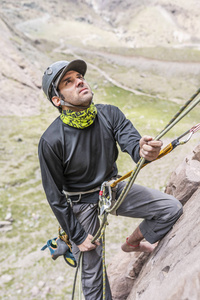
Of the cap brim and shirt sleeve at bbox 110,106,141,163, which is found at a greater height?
the cap brim

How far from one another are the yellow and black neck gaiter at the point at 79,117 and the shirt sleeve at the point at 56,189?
0.45 metres

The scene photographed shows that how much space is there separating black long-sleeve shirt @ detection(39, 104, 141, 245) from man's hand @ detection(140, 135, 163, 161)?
361 millimetres

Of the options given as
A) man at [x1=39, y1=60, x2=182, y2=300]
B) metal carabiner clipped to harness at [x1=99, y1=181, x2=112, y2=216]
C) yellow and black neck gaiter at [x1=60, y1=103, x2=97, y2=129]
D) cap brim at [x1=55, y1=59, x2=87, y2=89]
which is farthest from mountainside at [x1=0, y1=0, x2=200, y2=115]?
metal carabiner clipped to harness at [x1=99, y1=181, x2=112, y2=216]

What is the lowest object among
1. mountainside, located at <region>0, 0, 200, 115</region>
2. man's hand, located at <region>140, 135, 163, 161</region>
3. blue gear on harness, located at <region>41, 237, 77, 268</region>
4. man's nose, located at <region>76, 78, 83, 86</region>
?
mountainside, located at <region>0, 0, 200, 115</region>

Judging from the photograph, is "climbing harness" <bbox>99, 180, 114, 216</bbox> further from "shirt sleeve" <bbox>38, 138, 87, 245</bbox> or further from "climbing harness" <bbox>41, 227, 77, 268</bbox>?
"climbing harness" <bbox>41, 227, 77, 268</bbox>

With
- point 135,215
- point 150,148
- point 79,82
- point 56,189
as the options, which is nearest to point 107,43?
A: point 79,82

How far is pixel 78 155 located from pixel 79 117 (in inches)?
21.2

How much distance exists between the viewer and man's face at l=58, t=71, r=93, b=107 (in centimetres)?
354

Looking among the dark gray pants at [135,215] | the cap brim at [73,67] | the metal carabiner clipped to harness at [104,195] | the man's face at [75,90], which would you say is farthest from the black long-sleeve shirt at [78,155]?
the cap brim at [73,67]

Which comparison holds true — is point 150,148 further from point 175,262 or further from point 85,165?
point 175,262

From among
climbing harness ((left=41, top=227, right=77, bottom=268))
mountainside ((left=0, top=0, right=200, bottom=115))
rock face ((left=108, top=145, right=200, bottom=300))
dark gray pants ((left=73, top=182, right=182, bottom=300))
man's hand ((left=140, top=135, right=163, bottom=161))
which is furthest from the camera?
mountainside ((left=0, top=0, right=200, bottom=115))

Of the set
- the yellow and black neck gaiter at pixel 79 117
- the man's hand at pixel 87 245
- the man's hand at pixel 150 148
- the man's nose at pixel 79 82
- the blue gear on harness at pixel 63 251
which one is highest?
the man's hand at pixel 150 148

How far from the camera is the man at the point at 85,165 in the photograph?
358 centimetres

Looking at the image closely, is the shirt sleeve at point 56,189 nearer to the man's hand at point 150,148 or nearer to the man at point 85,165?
the man at point 85,165
